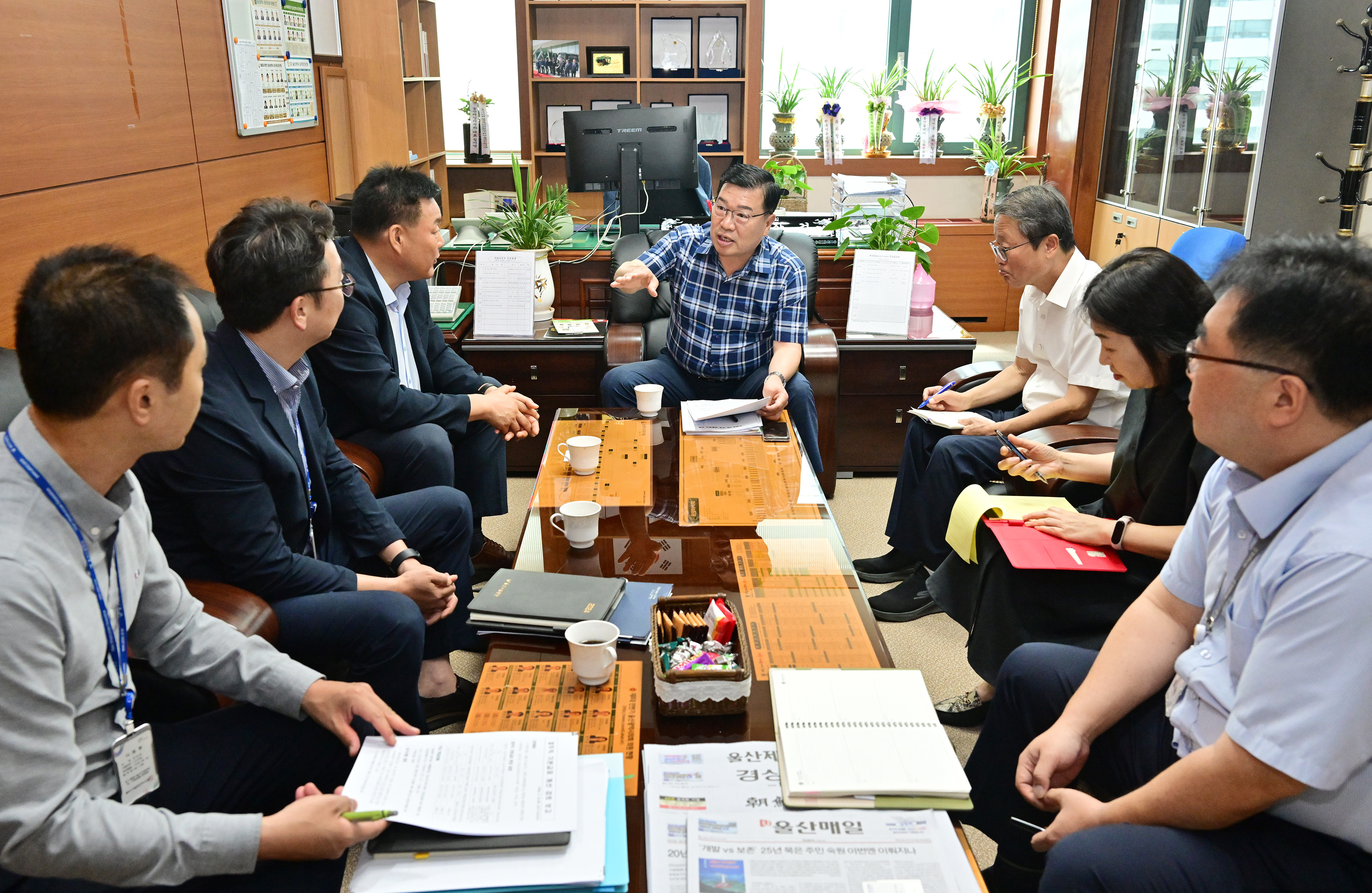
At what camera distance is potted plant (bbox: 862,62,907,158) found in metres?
5.75

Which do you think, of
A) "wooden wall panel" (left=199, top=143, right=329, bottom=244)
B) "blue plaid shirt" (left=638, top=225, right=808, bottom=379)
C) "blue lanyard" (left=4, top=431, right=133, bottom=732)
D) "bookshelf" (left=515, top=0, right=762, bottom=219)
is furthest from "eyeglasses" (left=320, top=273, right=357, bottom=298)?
"bookshelf" (left=515, top=0, right=762, bottom=219)

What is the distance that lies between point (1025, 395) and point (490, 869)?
86.1 inches

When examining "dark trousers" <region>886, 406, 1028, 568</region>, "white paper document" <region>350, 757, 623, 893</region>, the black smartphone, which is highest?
the black smartphone

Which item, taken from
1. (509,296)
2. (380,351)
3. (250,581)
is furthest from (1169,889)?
(509,296)

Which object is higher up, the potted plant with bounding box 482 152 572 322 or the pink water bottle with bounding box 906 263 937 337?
the potted plant with bounding box 482 152 572 322

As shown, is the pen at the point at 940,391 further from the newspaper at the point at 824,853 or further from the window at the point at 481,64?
the window at the point at 481,64

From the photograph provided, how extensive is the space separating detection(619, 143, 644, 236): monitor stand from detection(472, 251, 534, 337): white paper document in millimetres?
588

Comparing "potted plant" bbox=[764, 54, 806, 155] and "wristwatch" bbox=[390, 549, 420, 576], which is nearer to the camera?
"wristwatch" bbox=[390, 549, 420, 576]

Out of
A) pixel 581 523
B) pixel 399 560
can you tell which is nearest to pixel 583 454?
pixel 581 523

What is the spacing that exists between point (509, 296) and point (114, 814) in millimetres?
2614

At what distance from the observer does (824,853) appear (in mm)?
1052

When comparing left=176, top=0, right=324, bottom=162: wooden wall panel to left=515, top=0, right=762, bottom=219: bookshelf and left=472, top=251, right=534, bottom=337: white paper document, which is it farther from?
left=515, top=0, right=762, bottom=219: bookshelf

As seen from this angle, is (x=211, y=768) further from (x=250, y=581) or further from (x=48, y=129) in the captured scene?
(x=48, y=129)

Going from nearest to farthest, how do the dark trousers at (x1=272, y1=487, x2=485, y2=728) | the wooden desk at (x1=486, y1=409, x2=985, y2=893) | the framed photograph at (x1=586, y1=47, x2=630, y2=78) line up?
the wooden desk at (x1=486, y1=409, x2=985, y2=893)
the dark trousers at (x1=272, y1=487, x2=485, y2=728)
the framed photograph at (x1=586, y1=47, x2=630, y2=78)
